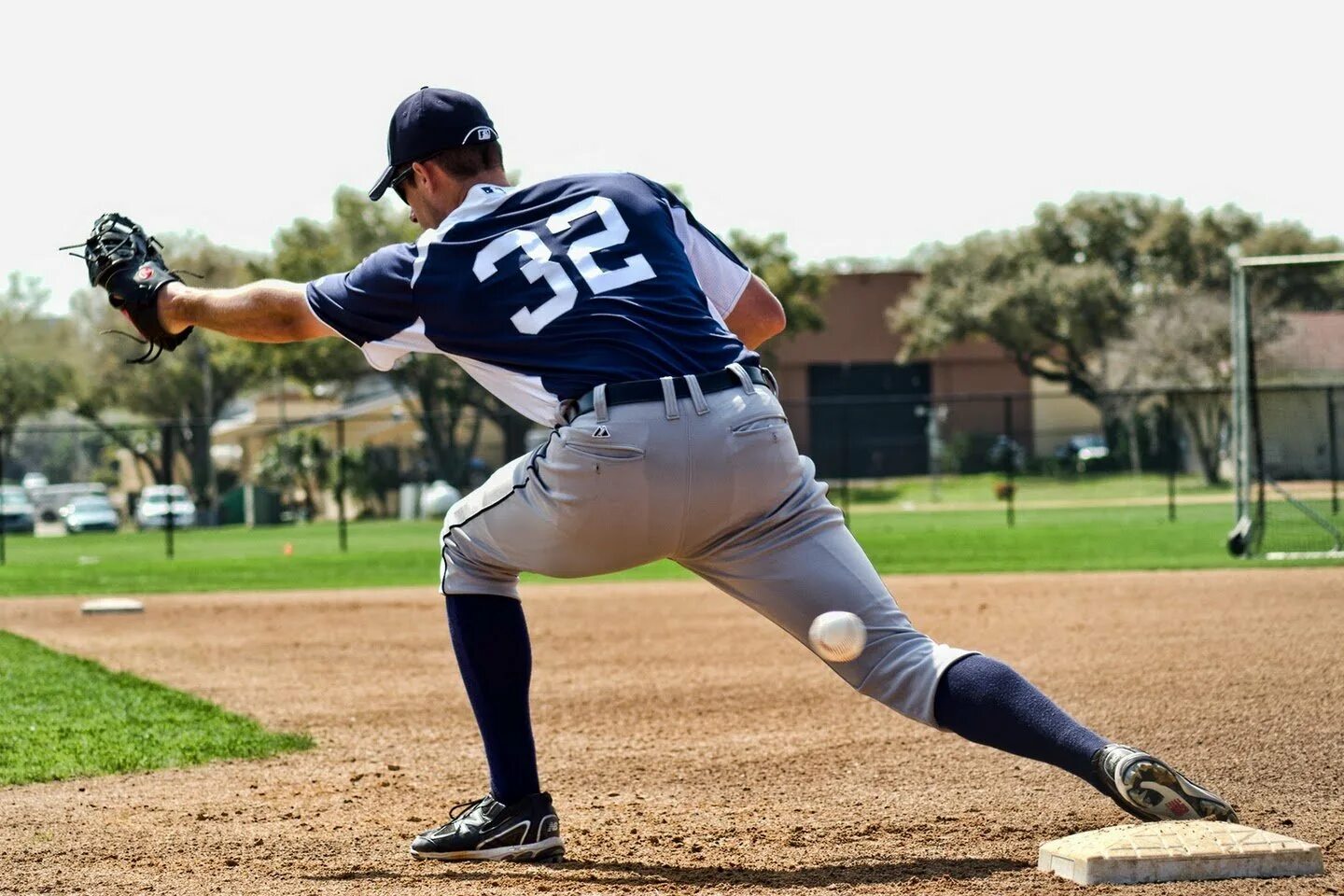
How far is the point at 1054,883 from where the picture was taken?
3459 mm

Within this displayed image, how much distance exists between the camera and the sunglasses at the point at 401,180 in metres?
3.80

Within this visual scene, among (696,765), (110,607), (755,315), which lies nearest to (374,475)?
(110,607)

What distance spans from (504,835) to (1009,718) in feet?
4.46

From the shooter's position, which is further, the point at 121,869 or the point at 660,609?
the point at 660,609

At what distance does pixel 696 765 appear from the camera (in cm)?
556

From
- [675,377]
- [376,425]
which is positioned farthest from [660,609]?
[376,425]

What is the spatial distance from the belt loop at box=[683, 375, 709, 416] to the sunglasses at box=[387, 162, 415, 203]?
35.6 inches

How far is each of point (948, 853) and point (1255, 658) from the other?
449cm

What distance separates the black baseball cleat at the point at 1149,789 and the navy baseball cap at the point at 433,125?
211 cm

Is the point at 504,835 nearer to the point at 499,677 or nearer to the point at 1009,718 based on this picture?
the point at 499,677

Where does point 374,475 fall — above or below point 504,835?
above

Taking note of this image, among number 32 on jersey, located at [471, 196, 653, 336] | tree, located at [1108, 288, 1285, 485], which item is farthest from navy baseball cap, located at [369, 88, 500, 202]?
tree, located at [1108, 288, 1285, 485]

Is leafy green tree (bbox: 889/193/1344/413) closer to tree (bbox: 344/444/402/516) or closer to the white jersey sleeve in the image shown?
tree (bbox: 344/444/402/516)

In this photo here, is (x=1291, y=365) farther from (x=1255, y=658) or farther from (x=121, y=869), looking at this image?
(x=121, y=869)
